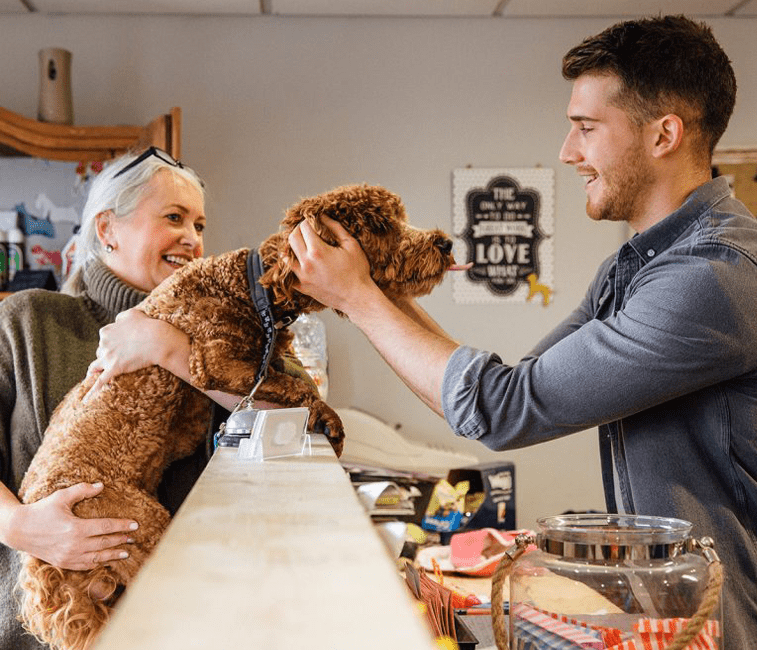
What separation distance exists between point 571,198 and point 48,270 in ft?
7.64

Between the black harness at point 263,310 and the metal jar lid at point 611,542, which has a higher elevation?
the black harness at point 263,310

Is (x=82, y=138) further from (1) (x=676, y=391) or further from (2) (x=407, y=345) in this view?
(1) (x=676, y=391)

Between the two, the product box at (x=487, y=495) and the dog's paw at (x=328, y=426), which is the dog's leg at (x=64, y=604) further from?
the product box at (x=487, y=495)

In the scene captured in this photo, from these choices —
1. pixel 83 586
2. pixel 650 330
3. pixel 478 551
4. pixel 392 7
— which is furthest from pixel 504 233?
pixel 83 586

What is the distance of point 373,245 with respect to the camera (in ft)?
4.46

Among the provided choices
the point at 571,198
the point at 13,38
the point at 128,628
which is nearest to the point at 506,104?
the point at 571,198

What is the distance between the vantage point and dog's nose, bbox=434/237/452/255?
1454mm

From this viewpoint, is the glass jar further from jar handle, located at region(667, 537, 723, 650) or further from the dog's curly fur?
the dog's curly fur

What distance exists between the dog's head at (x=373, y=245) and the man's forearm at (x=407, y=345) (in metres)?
0.10

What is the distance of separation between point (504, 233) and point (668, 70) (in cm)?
246

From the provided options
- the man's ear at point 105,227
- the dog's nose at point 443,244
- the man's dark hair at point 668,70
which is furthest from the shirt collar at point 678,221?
the man's ear at point 105,227

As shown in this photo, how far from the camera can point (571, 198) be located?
3.82 metres

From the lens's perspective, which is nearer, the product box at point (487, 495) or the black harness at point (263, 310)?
the black harness at point (263, 310)

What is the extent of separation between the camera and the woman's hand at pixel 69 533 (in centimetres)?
117
